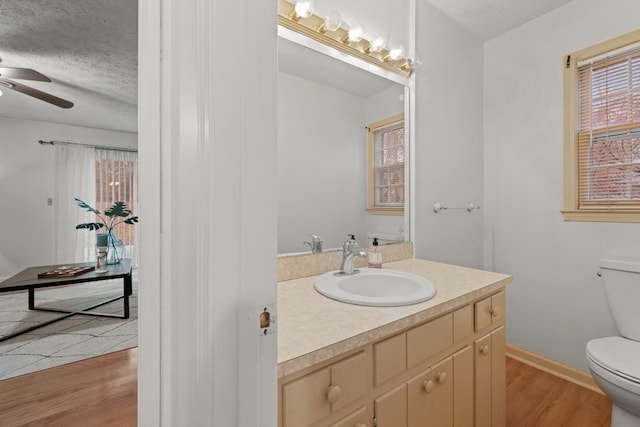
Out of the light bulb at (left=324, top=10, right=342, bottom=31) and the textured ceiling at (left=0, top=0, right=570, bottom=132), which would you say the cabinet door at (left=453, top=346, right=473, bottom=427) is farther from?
the textured ceiling at (left=0, top=0, right=570, bottom=132)

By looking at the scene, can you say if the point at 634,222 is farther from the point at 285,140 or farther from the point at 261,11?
the point at 261,11

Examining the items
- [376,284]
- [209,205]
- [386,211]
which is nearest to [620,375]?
[376,284]

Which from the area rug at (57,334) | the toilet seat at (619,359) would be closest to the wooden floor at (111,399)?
the area rug at (57,334)

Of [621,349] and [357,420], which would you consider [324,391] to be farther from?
[621,349]

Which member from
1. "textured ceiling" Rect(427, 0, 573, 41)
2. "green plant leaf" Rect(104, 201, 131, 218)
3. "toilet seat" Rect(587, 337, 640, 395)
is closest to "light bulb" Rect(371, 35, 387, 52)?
"textured ceiling" Rect(427, 0, 573, 41)

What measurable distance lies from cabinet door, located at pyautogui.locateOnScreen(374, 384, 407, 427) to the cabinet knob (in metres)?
0.16

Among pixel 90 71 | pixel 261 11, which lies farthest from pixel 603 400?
pixel 90 71

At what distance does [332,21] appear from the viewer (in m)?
1.39

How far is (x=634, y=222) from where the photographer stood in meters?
1.64

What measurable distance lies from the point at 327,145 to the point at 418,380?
42.1 inches

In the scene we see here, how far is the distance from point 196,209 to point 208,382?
0.27 meters

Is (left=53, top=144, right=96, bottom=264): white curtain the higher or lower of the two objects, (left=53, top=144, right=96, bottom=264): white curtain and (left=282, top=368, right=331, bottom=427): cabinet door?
the higher

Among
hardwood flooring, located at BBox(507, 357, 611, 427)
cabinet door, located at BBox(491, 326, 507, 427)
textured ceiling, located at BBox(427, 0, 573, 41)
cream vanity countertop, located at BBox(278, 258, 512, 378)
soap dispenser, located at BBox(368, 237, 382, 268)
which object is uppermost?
textured ceiling, located at BBox(427, 0, 573, 41)

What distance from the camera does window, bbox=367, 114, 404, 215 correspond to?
5.50 feet
